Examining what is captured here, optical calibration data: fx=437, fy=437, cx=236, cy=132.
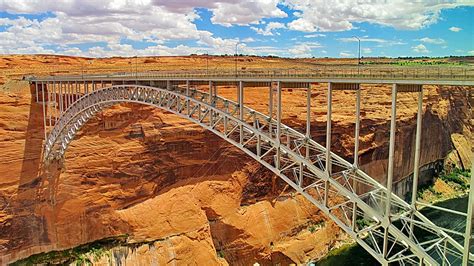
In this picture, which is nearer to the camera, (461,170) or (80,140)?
(80,140)

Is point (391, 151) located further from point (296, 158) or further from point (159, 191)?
point (159, 191)

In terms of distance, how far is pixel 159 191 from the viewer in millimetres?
28844

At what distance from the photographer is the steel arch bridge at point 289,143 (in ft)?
41.2

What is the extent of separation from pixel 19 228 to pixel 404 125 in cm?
3105

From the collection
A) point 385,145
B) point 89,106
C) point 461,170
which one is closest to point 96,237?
point 89,106

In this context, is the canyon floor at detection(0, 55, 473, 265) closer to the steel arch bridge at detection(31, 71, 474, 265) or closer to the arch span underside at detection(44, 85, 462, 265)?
the steel arch bridge at detection(31, 71, 474, 265)

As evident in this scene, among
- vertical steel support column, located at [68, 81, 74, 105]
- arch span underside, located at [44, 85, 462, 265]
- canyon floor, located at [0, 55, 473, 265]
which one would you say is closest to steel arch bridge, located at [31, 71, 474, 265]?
arch span underside, located at [44, 85, 462, 265]

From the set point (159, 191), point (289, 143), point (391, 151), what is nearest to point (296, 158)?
point (289, 143)

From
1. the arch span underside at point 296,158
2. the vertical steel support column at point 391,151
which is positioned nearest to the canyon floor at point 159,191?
the arch span underside at point 296,158

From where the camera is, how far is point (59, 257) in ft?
83.7

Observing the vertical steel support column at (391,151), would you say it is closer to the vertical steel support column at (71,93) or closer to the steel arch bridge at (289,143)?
the steel arch bridge at (289,143)

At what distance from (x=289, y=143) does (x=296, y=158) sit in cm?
202

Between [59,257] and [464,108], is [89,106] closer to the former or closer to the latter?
[59,257]

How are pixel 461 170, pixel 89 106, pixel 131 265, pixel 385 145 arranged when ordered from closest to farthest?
pixel 89 106, pixel 131 265, pixel 385 145, pixel 461 170
